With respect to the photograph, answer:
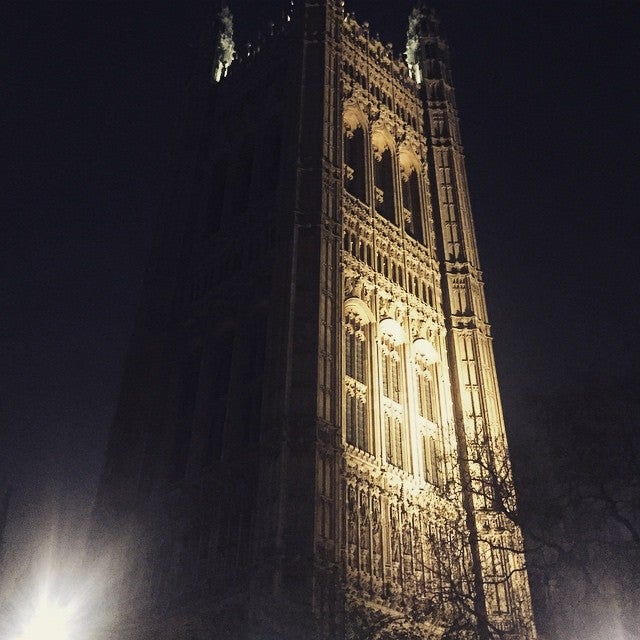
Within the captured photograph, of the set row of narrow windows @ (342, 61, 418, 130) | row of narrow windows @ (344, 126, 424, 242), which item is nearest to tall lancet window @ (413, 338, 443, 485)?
row of narrow windows @ (344, 126, 424, 242)

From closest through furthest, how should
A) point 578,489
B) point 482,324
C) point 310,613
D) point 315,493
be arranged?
1. point 578,489
2. point 310,613
3. point 315,493
4. point 482,324

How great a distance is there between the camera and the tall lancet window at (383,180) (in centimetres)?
3369

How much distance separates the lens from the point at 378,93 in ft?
126

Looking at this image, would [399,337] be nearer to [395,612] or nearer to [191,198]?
[395,612]

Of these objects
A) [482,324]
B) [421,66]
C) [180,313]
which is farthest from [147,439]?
[421,66]

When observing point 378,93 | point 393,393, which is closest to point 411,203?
point 378,93

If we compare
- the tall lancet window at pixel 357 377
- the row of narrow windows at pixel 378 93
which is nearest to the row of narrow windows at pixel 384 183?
the row of narrow windows at pixel 378 93

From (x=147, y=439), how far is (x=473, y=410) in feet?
34.9

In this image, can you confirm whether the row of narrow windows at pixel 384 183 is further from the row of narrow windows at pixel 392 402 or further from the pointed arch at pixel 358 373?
the row of narrow windows at pixel 392 402

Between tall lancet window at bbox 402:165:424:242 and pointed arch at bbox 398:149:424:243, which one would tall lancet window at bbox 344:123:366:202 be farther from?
tall lancet window at bbox 402:165:424:242

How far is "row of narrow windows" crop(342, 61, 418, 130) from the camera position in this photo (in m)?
37.6

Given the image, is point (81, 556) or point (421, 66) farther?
point (421, 66)

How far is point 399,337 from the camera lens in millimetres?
28375

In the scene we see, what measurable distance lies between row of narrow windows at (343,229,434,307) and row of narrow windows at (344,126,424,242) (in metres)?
2.80
